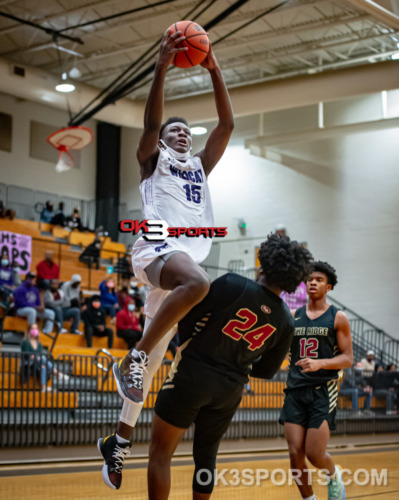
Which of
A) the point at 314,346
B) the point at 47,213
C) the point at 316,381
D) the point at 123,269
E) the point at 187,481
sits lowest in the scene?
the point at 187,481

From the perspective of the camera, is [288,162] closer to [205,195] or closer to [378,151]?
[378,151]

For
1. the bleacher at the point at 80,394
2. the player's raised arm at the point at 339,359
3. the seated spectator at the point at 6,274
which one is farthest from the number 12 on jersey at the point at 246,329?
the seated spectator at the point at 6,274

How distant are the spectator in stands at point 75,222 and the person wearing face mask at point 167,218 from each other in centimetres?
1616

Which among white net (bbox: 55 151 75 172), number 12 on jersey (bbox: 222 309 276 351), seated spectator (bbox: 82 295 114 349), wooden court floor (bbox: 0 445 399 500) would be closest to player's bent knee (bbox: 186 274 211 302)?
number 12 on jersey (bbox: 222 309 276 351)

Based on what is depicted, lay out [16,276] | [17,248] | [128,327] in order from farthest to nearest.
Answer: [17,248] < [16,276] < [128,327]

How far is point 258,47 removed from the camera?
65.4 feet

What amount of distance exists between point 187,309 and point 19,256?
12760 mm

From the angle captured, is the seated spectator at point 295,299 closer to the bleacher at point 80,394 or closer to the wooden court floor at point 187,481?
the bleacher at point 80,394

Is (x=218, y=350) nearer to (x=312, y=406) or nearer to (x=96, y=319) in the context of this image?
(x=312, y=406)

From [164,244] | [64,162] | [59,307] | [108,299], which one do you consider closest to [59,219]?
[64,162]

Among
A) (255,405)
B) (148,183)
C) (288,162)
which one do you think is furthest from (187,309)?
(288,162)

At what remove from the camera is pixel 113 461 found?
420cm

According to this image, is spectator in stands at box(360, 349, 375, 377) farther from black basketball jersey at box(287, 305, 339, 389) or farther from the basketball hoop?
black basketball jersey at box(287, 305, 339, 389)

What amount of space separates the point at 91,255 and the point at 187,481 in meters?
12.3
